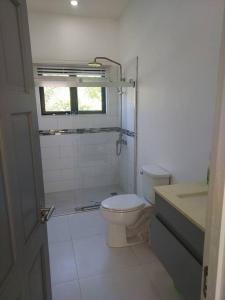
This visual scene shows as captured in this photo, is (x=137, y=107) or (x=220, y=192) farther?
(x=137, y=107)

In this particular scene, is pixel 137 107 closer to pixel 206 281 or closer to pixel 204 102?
pixel 204 102

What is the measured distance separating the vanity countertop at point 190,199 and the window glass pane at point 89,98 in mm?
2275

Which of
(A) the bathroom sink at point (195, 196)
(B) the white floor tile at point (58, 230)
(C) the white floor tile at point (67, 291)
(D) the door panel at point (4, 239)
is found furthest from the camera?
(B) the white floor tile at point (58, 230)

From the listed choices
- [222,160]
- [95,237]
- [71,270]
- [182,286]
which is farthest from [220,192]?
[95,237]

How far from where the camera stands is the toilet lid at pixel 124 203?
2177 millimetres

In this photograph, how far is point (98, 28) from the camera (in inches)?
134

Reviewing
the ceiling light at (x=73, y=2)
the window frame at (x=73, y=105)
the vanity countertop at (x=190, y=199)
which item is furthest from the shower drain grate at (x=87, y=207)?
the ceiling light at (x=73, y=2)

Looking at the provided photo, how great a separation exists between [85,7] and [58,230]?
298 cm

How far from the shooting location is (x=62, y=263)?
208cm

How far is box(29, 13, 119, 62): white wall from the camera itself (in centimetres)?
321

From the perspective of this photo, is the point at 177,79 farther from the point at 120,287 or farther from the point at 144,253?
the point at 120,287

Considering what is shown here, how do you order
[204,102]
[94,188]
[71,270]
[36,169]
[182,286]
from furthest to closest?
[94,188], [71,270], [204,102], [182,286], [36,169]

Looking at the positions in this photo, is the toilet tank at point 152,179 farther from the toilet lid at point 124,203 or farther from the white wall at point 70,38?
the white wall at point 70,38

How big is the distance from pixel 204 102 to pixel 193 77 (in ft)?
0.82
